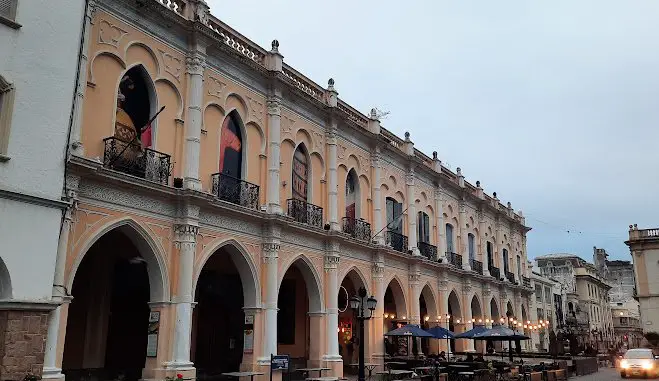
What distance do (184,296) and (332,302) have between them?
8096mm

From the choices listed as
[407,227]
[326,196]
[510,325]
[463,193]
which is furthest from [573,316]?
[326,196]

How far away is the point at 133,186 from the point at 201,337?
9313 mm

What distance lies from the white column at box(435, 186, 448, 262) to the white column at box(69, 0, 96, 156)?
78.0 ft

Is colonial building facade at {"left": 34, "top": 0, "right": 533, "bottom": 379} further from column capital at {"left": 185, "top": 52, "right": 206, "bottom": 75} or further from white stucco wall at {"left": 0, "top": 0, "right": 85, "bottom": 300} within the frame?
white stucco wall at {"left": 0, "top": 0, "right": 85, "bottom": 300}

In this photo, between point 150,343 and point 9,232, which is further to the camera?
point 150,343

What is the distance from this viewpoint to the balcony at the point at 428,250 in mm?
32969

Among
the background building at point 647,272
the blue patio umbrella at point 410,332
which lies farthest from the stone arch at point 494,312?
the background building at point 647,272

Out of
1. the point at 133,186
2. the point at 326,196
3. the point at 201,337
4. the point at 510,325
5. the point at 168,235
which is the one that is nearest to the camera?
the point at 133,186

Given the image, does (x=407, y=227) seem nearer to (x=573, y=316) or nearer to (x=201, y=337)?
(x=201, y=337)

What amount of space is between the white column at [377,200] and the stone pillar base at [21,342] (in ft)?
58.2

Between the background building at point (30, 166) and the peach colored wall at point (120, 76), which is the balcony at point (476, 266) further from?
the background building at point (30, 166)

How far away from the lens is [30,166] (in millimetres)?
13094

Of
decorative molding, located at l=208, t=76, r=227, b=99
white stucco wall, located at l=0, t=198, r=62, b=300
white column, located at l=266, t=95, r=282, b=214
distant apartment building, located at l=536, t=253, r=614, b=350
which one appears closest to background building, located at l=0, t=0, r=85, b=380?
white stucco wall, located at l=0, t=198, r=62, b=300

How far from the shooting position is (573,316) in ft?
234
